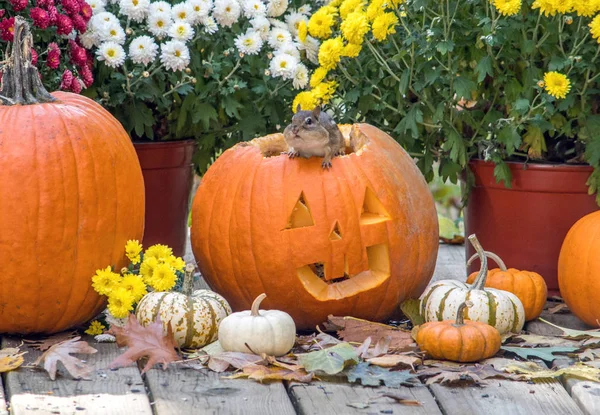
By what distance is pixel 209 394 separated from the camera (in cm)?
264

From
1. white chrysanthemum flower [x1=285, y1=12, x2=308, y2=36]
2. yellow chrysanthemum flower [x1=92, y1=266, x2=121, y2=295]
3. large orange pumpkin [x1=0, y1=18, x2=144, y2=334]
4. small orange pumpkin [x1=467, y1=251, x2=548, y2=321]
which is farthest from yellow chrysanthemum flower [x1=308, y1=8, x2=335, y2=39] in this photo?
yellow chrysanthemum flower [x1=92, y1=266, x2=121, y2=295]

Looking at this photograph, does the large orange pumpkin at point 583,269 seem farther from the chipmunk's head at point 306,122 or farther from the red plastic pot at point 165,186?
the red plastic pot at point 165,186

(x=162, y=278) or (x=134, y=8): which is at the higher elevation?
(x=134, y=8)

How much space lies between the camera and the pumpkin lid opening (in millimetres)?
3535

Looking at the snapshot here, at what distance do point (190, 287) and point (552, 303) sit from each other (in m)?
1.59

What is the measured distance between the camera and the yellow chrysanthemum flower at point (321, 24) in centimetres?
388

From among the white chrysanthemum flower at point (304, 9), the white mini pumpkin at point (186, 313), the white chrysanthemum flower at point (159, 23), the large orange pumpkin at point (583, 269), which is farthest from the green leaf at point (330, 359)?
the white chrysanthemum flower at point (304, 9)

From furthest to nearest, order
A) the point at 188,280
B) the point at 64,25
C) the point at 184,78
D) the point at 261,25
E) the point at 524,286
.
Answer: the point at 261,25 < the point at 184,78 < the point at 64,25 < the point at 524,286 < the point at 188,280

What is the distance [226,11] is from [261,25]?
172 millimetres

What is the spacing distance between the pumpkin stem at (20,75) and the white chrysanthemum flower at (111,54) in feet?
1.75

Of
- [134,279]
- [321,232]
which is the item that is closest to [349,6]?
[321,232]

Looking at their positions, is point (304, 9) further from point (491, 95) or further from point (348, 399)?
point (348, 399)

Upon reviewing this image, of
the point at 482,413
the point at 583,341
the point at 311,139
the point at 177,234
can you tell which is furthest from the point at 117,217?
the point at 583,341

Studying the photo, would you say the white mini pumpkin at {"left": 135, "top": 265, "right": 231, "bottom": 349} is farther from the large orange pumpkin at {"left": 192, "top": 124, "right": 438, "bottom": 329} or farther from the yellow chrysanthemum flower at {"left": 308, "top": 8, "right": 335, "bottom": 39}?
the yellow chrysanthemum flower at {"left": 308, "top": 8, "right": 335, "bottom": 39}
